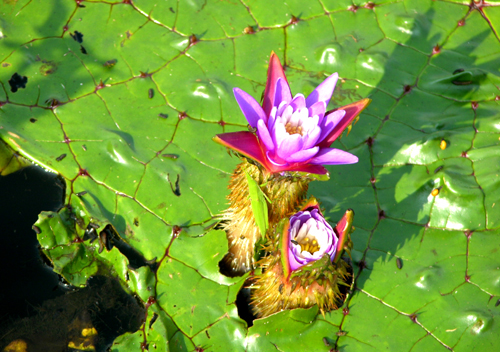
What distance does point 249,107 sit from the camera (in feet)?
7.95

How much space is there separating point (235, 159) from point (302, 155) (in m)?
1.52

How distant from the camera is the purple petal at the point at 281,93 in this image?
8.13 ft

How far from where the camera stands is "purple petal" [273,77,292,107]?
2479 millimetres

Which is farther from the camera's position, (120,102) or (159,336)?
(120,102)

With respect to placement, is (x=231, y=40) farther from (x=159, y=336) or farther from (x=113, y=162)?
(x=159, y=336)

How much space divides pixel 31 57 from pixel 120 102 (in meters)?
0.99

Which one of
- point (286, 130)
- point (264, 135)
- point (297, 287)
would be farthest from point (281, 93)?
point (297, 287)

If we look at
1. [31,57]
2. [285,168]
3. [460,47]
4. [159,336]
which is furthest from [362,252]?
[31,57]

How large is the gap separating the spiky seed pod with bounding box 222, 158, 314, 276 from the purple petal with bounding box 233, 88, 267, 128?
0.93 ft

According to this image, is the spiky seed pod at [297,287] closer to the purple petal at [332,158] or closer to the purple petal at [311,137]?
the purple petal at [332,158]

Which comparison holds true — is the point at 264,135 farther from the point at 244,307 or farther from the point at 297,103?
the point at 244,307

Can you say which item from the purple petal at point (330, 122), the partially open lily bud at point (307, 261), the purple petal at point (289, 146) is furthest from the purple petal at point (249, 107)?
the partially open lily bud at point (307, 261)

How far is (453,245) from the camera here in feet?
11.4

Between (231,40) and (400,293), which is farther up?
(231,40)
